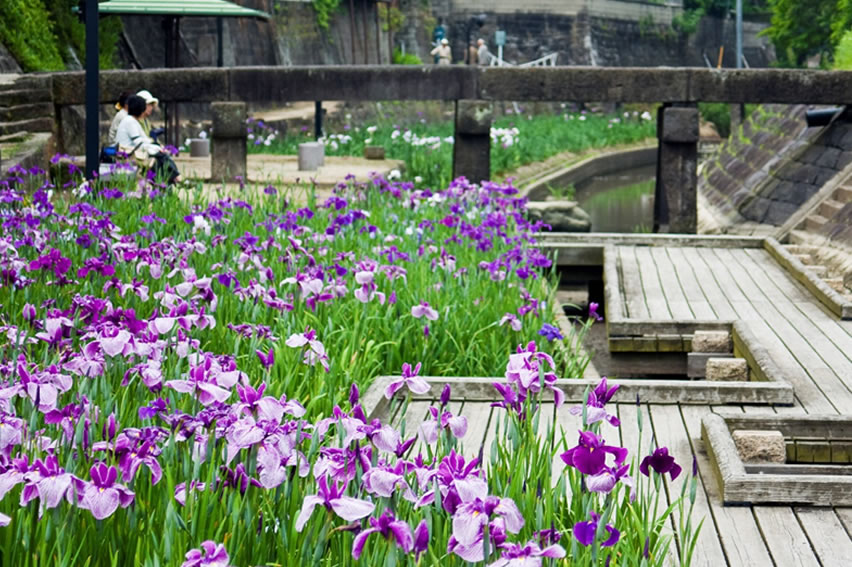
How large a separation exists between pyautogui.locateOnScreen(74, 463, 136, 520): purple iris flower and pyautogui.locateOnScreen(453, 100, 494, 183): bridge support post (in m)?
11.1

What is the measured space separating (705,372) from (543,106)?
1377 inches

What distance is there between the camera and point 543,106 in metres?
41.6

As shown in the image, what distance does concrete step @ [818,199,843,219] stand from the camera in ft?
37.4

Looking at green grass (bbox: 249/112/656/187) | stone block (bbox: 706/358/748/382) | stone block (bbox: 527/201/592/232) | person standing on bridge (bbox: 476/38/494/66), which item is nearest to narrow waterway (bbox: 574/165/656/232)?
green grass (bbox: 249/112/656/187)

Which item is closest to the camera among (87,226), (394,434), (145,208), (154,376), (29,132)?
(394,434)

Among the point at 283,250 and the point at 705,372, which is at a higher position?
the point at 283,250

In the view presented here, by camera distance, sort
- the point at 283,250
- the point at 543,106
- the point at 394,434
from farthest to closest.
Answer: the point at 543,106 → the point at 283,250 → the point at 394,434

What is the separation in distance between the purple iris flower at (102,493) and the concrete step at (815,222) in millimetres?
9654

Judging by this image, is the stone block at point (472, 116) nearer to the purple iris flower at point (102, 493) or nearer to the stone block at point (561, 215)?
the stone block at point (561, 215)

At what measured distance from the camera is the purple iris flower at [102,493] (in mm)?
2510

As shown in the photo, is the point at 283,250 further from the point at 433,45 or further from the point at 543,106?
Result: the point at 433,45

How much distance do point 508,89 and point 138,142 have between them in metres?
3.97

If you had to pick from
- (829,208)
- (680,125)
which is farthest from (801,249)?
(680,125)

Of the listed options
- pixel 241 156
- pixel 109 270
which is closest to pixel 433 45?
pixel 241 156
